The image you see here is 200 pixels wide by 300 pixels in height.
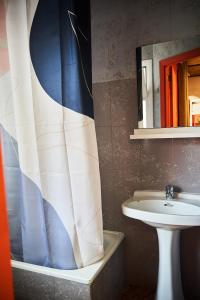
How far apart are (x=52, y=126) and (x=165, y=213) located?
2.86 feet

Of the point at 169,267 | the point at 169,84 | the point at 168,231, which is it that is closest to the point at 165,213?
the point at 168,231

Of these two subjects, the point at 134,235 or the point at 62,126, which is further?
the point at 134,235

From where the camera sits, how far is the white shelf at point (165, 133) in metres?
1.43

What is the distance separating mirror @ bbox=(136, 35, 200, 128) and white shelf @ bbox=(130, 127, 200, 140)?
0.03 meters

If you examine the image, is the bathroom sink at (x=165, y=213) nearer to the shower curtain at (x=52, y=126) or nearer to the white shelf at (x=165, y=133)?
the shower curtain at (x=52, y=126)

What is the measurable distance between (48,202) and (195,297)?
4.15 ft

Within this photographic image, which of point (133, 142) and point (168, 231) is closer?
point (168, 231)

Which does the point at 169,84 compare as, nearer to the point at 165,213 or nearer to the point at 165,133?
the point at 165,133

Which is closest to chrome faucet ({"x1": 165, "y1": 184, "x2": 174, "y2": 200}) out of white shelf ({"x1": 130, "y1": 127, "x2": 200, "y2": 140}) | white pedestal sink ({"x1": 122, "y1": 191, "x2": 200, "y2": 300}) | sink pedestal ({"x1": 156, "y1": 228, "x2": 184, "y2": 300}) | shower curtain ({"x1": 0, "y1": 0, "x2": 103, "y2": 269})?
white pedestal sink ({"x1": 122, "y1": 191, "x2": 200, "y2": 300})

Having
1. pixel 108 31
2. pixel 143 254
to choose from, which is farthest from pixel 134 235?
pixel 108 31

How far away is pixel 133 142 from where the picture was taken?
1.69 meters

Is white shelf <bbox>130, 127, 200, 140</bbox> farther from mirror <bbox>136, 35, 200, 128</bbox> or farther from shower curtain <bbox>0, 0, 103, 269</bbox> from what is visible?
shower curtain <bbox>0, 0, 103, 269</bbox>

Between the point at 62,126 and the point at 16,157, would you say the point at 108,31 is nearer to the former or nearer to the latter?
the point at 62,126

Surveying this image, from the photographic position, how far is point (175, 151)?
1.58m
